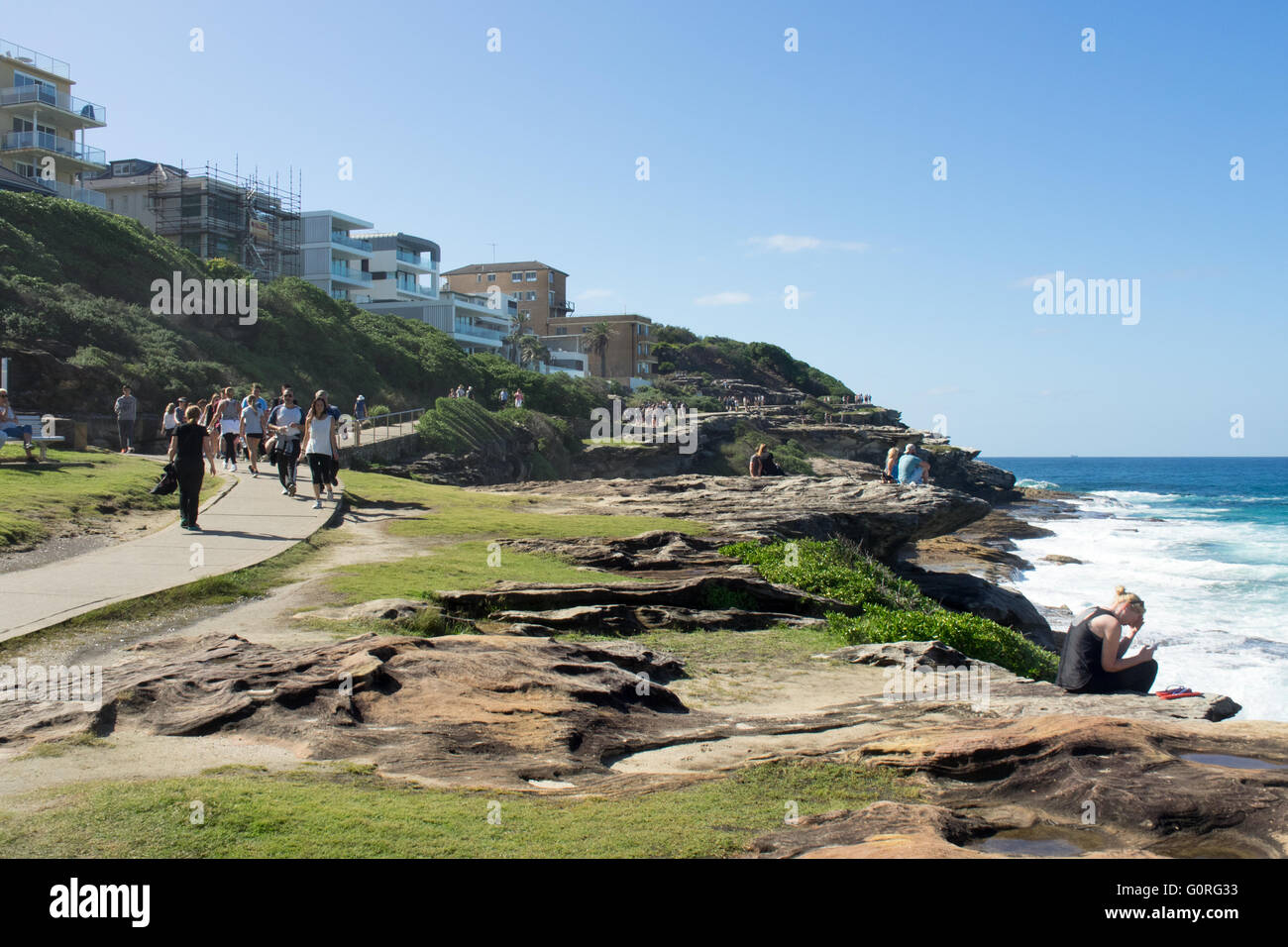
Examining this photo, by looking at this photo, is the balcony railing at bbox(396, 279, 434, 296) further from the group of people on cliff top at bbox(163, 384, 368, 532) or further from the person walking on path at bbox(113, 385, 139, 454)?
the person walking on path at bbox(113, 385, 139, 454)

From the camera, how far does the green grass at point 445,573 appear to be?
35.9 ft

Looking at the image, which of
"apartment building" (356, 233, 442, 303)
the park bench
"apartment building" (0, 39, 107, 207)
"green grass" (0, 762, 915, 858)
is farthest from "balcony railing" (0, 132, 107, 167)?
"green grass" (0, 762, 915, 858)

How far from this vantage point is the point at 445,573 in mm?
12312

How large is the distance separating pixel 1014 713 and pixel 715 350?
114622 millimetres

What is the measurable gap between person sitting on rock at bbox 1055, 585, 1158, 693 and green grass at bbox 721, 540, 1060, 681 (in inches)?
99.3

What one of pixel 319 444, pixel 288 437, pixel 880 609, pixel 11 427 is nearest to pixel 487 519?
pixel 319 444

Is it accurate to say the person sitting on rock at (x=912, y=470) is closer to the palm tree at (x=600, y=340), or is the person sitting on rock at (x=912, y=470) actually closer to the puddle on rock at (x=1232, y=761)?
the puddle on rock at (x=1232, y=761)

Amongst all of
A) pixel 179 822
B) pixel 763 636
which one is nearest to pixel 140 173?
pixel 763 636

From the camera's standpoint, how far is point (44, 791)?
4.53 m

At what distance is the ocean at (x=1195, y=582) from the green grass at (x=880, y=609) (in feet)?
26.5

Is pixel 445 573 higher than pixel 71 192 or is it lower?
lower

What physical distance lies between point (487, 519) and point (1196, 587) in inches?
1093

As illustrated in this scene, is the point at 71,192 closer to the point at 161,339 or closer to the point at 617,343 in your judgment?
the point at 161,339
